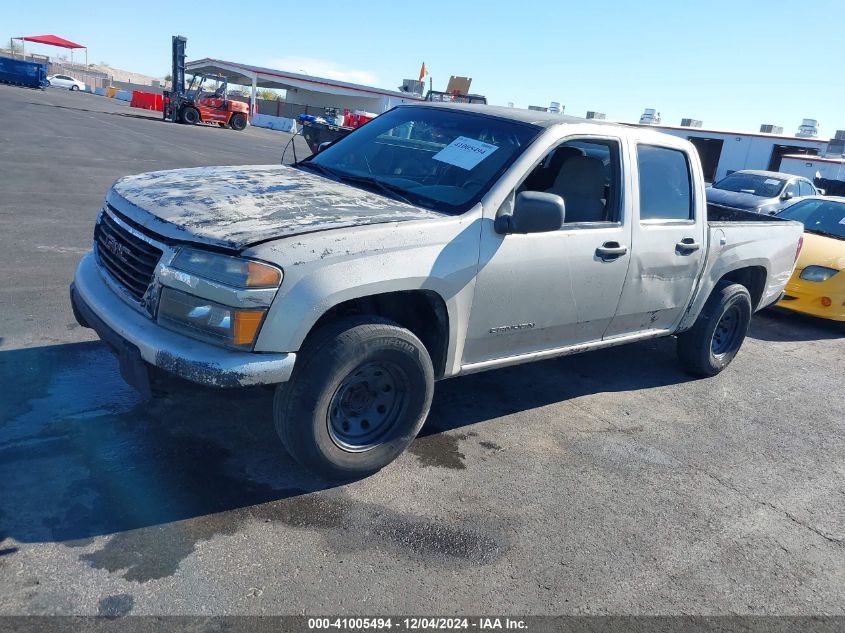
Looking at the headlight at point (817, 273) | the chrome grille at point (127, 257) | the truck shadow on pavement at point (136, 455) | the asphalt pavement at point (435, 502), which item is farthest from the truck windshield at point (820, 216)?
the chrome grille at point (127, 257)

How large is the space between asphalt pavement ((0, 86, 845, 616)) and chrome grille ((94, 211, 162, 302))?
84 cm

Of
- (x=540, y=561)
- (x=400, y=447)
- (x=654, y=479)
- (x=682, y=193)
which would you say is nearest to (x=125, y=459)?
(x=400, y=447)

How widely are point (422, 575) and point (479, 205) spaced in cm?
186

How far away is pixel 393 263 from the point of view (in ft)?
10.9

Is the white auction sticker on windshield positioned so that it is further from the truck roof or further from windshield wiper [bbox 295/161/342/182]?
windshield wiper [bbox 295/161/342/182]

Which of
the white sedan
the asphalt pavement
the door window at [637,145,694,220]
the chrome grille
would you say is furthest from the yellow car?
the white sedan

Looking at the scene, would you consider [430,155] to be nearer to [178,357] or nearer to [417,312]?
[417,312]

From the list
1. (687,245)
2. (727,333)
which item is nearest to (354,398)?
(687,245)

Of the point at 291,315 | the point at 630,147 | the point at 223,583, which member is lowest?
the point at 223,583

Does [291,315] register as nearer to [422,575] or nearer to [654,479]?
[422,575]

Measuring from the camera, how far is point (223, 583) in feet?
8.98

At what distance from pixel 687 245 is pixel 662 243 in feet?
1.06

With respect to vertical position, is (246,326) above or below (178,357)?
above

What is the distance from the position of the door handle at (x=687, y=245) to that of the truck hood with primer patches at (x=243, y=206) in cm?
208
